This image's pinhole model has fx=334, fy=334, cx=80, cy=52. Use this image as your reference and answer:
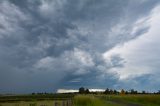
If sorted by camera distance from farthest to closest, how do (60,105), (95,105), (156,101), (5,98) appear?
(156,101)
(95,105)
(60,105)
(5,98)

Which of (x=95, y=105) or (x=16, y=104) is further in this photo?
(x=95, y=105)

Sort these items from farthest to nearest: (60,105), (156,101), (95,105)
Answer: (156,101)
(95,105)
(60,105)

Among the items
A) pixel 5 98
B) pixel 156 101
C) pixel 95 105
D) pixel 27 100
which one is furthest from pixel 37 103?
pixel 156 101

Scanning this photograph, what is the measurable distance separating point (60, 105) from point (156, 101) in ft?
138

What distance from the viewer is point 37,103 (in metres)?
27.2

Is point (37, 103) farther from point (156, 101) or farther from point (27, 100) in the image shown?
point (156, 101)

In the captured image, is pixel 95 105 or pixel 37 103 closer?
pixel 37 103

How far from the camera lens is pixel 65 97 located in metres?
28.8

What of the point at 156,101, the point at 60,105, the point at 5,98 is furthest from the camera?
the point at 156,101

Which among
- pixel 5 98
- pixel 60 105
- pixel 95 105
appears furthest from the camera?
pixel 95 105

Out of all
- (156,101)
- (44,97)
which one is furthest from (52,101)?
(156,101)

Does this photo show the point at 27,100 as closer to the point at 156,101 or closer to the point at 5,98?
the point at 5,98

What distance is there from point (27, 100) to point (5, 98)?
5.81 feet

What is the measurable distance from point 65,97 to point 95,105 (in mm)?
22725
